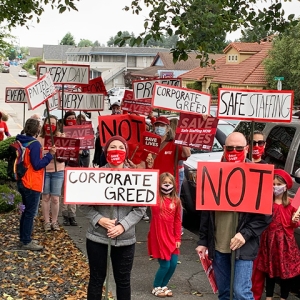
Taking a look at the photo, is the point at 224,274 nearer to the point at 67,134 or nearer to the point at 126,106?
the point at 67,134

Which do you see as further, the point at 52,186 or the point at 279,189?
the point at 52,186

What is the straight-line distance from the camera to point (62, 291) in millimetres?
6152

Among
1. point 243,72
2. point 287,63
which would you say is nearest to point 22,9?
point 287,63

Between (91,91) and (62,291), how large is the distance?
573cm

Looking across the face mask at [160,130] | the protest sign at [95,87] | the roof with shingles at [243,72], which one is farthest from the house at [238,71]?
the face mask at [160,130]

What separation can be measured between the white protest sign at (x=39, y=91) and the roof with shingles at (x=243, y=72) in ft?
128

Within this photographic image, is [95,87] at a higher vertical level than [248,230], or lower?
higher

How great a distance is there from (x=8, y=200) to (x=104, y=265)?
541 centimetres

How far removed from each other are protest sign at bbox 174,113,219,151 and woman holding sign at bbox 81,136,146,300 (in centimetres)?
293

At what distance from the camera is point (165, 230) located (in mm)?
6344

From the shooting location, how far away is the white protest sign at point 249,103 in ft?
19.4

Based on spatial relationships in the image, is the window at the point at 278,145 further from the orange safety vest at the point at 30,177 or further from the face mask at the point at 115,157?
the orange safety vest at the point at 30,177

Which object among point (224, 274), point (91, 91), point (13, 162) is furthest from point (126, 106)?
point (224, 274)

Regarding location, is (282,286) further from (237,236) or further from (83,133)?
(83,133)
